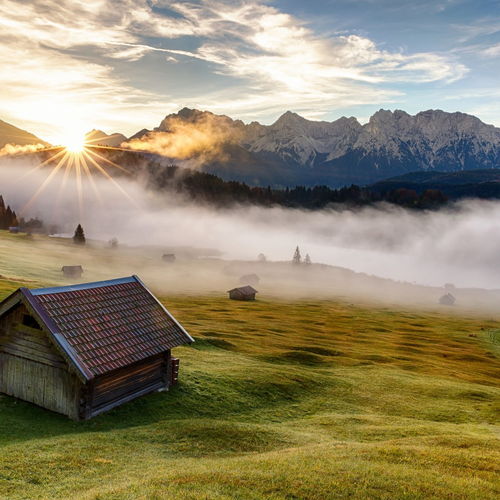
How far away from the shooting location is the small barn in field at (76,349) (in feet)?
80.6

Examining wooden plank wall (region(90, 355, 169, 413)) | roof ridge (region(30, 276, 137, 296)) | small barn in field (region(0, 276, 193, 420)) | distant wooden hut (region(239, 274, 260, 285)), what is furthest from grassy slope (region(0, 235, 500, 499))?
distant wooden hut (region(239, 274, 260, 285))

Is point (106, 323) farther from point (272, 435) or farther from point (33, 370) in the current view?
point (272, 435)

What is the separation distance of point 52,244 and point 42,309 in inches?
7289

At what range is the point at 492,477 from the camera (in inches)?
721

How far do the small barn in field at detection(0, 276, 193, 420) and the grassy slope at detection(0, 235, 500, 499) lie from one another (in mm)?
1067

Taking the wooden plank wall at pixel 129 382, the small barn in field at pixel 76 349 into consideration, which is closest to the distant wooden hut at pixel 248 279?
the wooden plank wall at pixel 129 382

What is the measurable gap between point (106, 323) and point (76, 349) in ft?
10.9

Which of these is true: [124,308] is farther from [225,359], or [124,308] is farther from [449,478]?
[449,478]

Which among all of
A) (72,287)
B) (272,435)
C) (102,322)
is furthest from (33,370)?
(272,435)

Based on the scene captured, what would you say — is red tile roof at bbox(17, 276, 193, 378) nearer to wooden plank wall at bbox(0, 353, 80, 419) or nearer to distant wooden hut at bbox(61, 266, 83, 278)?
wooden plank wall at bbox(0, 353, 80, 419)

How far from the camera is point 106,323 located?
27.6 metres

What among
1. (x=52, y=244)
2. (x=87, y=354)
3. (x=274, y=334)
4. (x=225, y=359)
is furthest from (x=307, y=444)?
(x=52, y=244)

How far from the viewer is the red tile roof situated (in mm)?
24672

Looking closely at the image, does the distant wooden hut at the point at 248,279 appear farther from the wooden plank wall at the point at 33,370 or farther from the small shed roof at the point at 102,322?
the wooden plank wall at the point at 33,370
